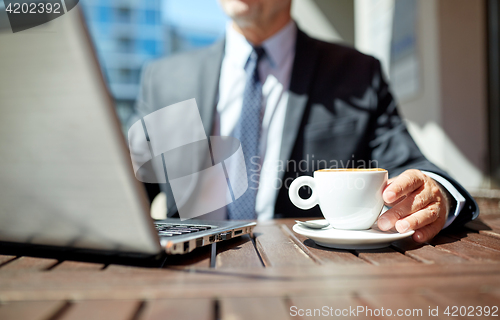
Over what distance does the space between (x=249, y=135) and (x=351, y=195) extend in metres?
0.74

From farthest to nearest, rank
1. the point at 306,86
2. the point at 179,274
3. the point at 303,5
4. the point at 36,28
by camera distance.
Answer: the point at 303,5, the point at 306,86, the point at 179,274, the point at 36,28

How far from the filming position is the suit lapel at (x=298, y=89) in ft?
3.95

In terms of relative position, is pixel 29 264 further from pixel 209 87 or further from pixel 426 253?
pixel 209 87

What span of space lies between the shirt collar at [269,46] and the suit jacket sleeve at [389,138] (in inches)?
14.7

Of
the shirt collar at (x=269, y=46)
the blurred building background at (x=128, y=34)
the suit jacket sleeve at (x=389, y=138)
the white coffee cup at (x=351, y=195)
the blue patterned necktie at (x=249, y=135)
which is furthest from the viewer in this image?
the blurred building background at (x=128, y=34)

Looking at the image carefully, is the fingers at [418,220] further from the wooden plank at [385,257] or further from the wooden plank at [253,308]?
the wooden plank at [253,308]

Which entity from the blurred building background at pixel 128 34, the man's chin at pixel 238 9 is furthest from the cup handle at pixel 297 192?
the blurred building background at pixel 128 34

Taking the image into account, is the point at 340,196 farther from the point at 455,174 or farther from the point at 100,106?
the point at 455,174

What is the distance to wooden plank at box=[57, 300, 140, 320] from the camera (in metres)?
0.28

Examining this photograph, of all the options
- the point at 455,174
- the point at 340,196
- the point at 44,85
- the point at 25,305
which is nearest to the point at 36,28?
the point at 44,85

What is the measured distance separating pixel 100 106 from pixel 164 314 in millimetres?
188

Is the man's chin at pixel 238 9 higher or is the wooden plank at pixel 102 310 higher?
the man's chin at pixel 238 9

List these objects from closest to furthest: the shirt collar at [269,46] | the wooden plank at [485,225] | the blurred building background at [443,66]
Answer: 1. the wooden plank at [485,225]
2. the shirt collar at [269,46]
3. the blurred building background at [443,66]

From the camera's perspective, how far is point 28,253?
47cm
